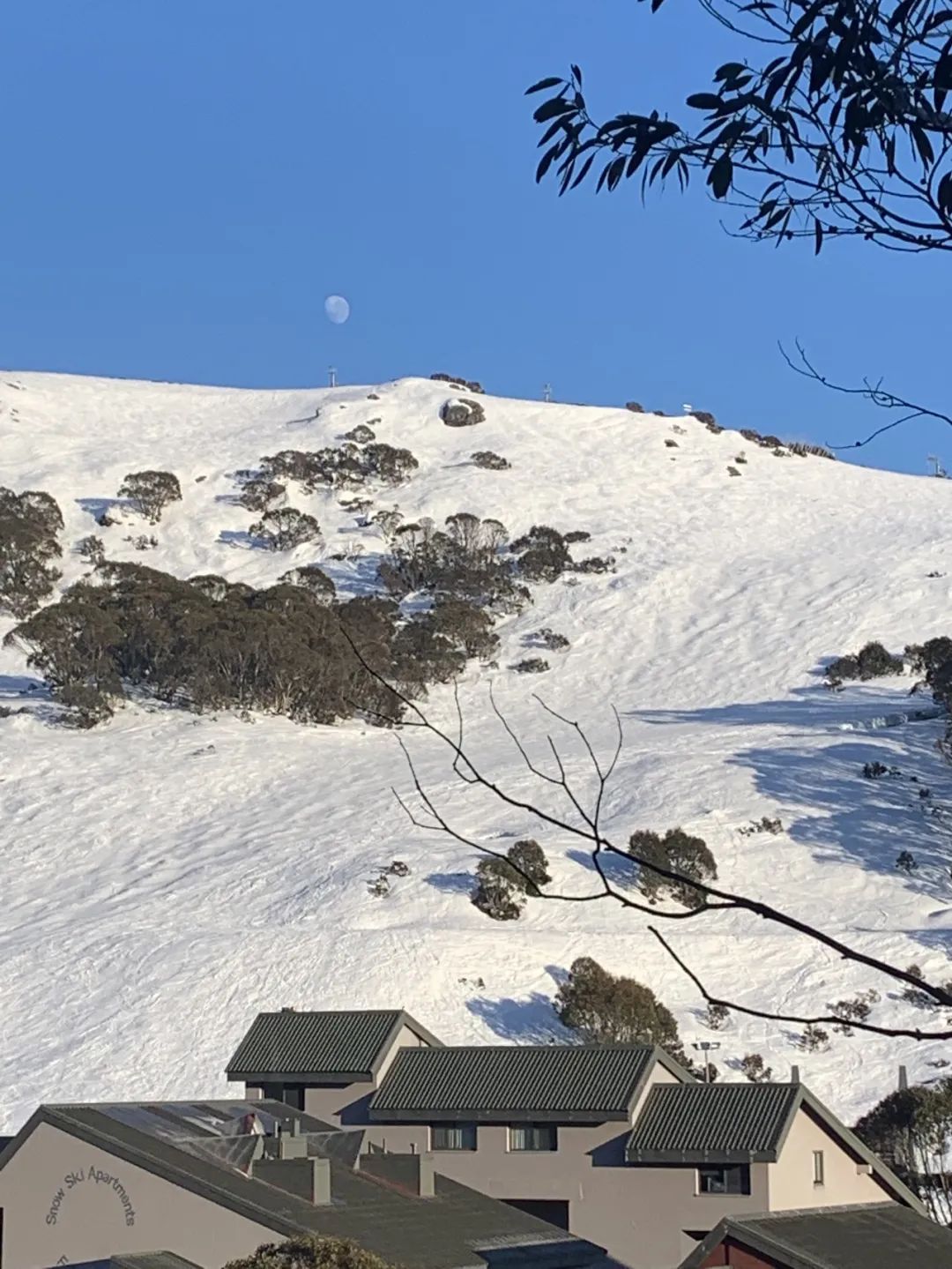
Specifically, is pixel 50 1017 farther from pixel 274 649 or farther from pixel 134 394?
pixel 134 394

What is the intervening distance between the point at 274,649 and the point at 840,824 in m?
23.9

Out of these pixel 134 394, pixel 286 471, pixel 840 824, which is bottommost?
pixel 840 824

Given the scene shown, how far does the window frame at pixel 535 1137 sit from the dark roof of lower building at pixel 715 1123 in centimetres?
143

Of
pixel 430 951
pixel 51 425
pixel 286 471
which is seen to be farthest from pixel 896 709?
pixel 51 425

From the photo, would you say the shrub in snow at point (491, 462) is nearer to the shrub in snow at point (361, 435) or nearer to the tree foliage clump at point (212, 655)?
the shrub in snow at point (361, 435)

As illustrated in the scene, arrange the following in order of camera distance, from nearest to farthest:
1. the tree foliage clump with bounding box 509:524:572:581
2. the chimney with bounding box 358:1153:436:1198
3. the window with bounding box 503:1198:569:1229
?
1. the chimney with bounding box 358:1153:436:1198
2. the window with bounding box 503:1198:569:1229
3. the tree foliage clump with bounding box 509:524:572:581

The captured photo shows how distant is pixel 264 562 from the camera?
91.1 meters

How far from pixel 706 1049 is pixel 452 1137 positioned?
11075 millimetres

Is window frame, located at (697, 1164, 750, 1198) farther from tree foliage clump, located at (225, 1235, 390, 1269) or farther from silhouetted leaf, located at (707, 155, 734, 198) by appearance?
silhouetted leaf, located at (707, 155, 734, 198)

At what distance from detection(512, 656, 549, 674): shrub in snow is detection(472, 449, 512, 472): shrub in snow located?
25.6 metres

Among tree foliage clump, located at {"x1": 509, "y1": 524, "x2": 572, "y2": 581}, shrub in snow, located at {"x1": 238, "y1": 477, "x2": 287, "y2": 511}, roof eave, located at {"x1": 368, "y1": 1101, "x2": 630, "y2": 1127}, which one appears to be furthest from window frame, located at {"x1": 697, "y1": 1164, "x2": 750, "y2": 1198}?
shrub in snow, located at {"x1": 238, "y1": 477, "x2": 287, "y2": 511}

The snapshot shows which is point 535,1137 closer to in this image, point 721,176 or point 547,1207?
point 547,1207

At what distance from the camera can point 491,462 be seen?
104m

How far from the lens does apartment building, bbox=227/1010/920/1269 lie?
95.2ft
